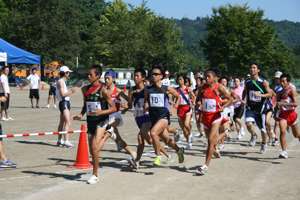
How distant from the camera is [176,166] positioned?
8.20m

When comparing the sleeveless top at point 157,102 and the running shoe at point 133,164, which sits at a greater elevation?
the sleeveless top at point 157,102

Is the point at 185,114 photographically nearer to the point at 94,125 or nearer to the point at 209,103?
the point at 209,103

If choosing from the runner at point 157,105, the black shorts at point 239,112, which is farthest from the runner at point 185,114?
the runner at point 157,105

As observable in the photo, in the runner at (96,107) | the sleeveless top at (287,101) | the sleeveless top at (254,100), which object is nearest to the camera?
the runner at (96,107)

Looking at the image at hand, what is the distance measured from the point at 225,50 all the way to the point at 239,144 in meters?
45.4

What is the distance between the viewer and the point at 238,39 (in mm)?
54781

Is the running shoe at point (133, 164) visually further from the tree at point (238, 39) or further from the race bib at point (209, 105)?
the tree at point (238, 39)

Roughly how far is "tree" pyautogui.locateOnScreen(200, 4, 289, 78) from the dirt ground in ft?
148

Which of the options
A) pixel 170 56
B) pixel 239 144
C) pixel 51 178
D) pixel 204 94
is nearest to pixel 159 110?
pixel 204 94

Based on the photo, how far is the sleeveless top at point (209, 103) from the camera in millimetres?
7828

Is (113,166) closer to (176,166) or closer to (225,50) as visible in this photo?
(176,166)

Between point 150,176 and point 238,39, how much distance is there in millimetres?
50083

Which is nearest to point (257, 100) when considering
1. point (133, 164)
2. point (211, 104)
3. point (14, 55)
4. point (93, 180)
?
point (211, 104)

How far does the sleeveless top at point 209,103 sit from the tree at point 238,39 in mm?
47227
